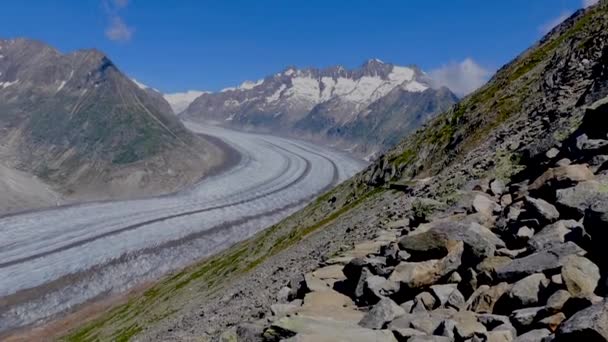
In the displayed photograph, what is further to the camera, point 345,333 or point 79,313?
point 79,313

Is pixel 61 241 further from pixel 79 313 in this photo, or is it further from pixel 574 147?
pixel 574 147

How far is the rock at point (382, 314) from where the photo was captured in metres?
15.7

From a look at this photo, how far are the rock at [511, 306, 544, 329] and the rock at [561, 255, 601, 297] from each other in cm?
92

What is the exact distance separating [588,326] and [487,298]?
14.1 feet

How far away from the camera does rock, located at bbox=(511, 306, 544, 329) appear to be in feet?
40.9

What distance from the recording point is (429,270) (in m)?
17.2

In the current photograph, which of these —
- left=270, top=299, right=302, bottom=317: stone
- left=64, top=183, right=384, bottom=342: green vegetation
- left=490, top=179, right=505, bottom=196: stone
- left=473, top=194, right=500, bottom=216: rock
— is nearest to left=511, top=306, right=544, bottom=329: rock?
left=473, top=194, right=500, bottom=216: rock

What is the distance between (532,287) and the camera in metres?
13.7

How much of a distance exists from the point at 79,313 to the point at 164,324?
57907mm

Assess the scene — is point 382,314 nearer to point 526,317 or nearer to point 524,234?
point 526,317

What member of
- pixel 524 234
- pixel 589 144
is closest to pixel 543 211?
pixel 524 234

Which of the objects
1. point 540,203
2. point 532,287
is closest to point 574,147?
point 540,203

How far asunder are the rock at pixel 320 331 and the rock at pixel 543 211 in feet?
21.2

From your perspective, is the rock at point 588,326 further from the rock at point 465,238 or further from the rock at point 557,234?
the rock at point 465,238
